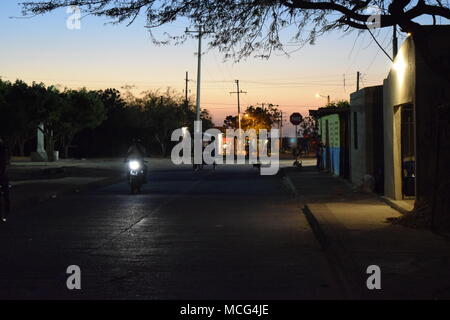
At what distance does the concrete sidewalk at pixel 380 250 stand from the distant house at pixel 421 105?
1.07 m

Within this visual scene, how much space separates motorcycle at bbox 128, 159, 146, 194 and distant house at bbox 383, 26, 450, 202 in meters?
8.57

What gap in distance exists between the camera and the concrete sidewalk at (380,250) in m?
8.02

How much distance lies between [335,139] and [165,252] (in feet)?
76.4

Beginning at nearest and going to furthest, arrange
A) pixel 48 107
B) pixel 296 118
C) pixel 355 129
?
pixel 355 129, pixel 296 118, pixel 48 107

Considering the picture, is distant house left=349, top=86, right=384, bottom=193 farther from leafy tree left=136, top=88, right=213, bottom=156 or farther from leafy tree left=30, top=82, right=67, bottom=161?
leafy tree left=136, top=88, right=213, bottom=156

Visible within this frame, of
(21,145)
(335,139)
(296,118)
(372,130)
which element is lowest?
(335,139)

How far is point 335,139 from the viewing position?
33.7 metres

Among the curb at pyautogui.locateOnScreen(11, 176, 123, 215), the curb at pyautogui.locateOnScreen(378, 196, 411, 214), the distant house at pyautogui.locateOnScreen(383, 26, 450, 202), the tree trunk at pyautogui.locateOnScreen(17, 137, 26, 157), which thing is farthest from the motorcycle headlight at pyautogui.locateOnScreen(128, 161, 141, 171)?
the tree trunk at pyautogui.locateOnScreen(17, 137, 26, 157)

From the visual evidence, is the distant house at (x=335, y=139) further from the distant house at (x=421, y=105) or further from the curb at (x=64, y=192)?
the distant house at (x=421, y=105)

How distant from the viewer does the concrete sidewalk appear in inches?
316

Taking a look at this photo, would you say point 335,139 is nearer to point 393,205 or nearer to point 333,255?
point 393,205

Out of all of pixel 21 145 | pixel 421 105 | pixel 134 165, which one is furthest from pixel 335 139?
pixel 21 145

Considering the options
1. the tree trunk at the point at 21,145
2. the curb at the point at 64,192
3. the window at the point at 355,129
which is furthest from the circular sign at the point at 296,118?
the tree trunk at the point at 21,145

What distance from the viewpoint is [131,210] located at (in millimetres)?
18391
